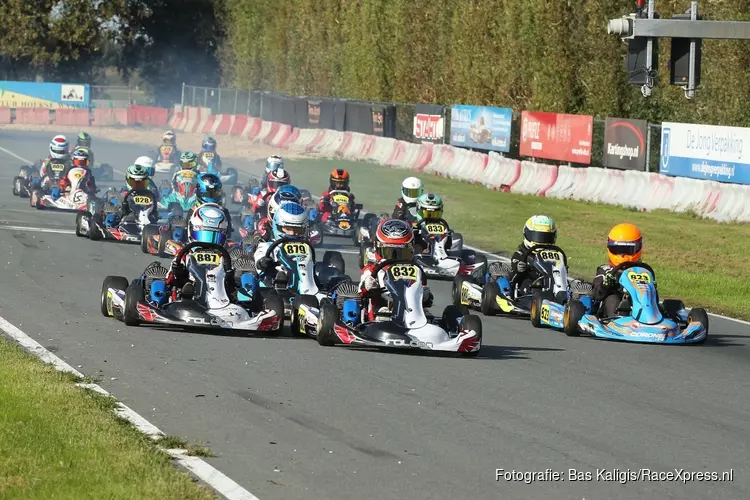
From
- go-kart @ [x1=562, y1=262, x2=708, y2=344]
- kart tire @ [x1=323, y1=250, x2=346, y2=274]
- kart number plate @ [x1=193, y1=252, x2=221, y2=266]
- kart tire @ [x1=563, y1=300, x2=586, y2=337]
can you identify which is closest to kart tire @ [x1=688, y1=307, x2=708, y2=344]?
go-kart @ [x1=562, y1=262, x2=708, y2=344]

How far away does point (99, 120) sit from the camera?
59969mm

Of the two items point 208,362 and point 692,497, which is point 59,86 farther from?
point 692,497

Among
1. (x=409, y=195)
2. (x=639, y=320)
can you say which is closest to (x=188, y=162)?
(x=409, y=195)

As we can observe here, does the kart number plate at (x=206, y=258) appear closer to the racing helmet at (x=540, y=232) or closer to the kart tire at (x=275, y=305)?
the kart tire at (x=275, y=305)

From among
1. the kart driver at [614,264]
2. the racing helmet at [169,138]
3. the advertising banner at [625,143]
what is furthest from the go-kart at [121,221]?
the advertising banner at [625,143]

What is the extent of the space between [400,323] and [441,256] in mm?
6212

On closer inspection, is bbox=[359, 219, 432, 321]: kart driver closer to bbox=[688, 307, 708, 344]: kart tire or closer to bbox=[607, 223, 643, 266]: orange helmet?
bbox=[607, 223, 643, 266]: orange helmet

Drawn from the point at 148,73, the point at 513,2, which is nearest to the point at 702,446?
the point at 513,2

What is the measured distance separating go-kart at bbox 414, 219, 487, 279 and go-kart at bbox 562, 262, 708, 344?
4.61 m

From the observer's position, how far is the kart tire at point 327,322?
12.0 metres

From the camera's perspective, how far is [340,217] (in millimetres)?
22766

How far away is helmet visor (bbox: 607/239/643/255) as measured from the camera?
545 inches

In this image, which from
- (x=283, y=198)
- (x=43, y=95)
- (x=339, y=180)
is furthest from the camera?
(x=43, y=95)

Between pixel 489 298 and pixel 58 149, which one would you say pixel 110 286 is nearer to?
pixel 489 298
